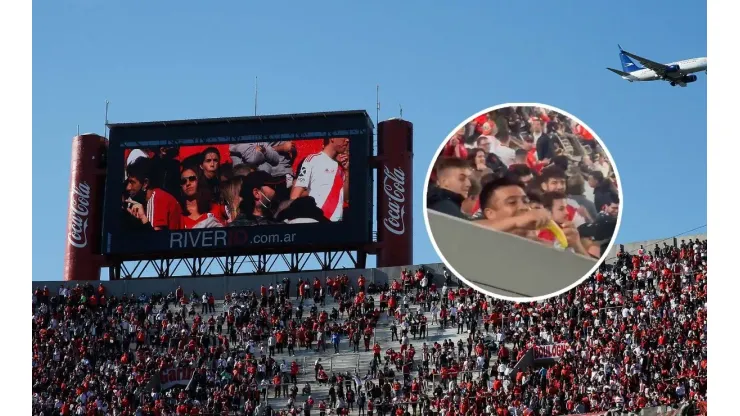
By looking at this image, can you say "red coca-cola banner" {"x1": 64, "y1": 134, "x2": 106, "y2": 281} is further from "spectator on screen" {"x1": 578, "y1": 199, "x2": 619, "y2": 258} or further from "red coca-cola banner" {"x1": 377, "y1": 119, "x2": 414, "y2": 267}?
"spectator on screen" {"x1": 578, "y1": 199, "x2": 619, "y2": 258}

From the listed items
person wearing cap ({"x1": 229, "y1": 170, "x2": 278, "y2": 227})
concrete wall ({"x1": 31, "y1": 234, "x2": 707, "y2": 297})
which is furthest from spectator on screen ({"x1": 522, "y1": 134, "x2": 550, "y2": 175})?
person wearing cap ({"x1": 229, "y1": 170, "x2": 278, "y2": 227})

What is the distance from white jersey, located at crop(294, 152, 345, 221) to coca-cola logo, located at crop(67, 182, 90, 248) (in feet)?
29.0

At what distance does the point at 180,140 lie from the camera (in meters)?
51.3

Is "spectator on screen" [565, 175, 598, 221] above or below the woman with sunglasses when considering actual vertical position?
below

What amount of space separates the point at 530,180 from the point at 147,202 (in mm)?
29886

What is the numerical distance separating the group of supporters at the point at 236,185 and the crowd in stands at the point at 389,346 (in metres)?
3.42

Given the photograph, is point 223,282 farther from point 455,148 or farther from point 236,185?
point 455,148

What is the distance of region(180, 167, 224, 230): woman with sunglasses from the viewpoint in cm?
4966

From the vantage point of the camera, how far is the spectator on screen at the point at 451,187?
786 inches

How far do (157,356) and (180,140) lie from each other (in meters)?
11.8

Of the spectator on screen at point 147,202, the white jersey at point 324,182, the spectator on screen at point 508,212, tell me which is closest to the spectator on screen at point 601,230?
the spectator on screen at point 508,212

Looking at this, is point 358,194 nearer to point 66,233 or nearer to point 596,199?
point 66,233

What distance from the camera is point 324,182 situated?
49.3 meters

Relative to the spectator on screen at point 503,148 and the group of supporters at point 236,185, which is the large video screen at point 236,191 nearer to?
Answer: the group of supporters at point 236,185
